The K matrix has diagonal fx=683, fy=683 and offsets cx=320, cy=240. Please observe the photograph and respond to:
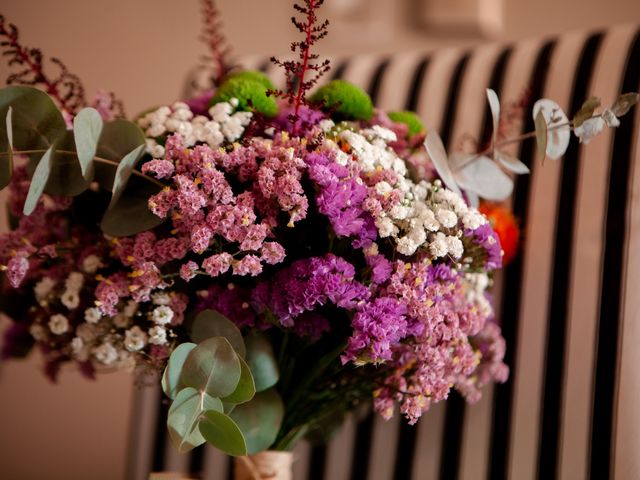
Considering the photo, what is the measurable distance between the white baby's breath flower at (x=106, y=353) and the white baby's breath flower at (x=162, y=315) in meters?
0.09

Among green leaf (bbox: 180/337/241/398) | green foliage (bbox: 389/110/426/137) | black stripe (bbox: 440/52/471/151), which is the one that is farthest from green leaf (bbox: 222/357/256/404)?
black stripe (bbox: 440/52/471/151)

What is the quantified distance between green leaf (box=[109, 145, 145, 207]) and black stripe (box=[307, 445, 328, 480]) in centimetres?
67

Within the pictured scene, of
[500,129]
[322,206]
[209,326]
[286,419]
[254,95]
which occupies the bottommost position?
[286,419]

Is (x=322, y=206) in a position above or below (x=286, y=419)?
above

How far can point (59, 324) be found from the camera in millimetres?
816

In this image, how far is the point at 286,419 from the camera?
0.90m

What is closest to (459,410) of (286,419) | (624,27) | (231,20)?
(286,419)

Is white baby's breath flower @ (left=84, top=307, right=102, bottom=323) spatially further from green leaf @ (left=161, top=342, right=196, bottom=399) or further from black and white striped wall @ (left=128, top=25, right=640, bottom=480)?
black and white striped wall @ (left=128, top=25, right=640, bottom=480)

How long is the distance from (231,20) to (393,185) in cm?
108

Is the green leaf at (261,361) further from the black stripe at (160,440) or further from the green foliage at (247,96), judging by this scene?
the black stripe at (160,440)

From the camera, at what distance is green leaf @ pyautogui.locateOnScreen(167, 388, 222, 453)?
0.68m

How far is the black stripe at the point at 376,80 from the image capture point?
1.31 meters

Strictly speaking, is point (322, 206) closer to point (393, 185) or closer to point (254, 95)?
point (393, 185)

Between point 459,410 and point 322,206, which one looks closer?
point 322,206
